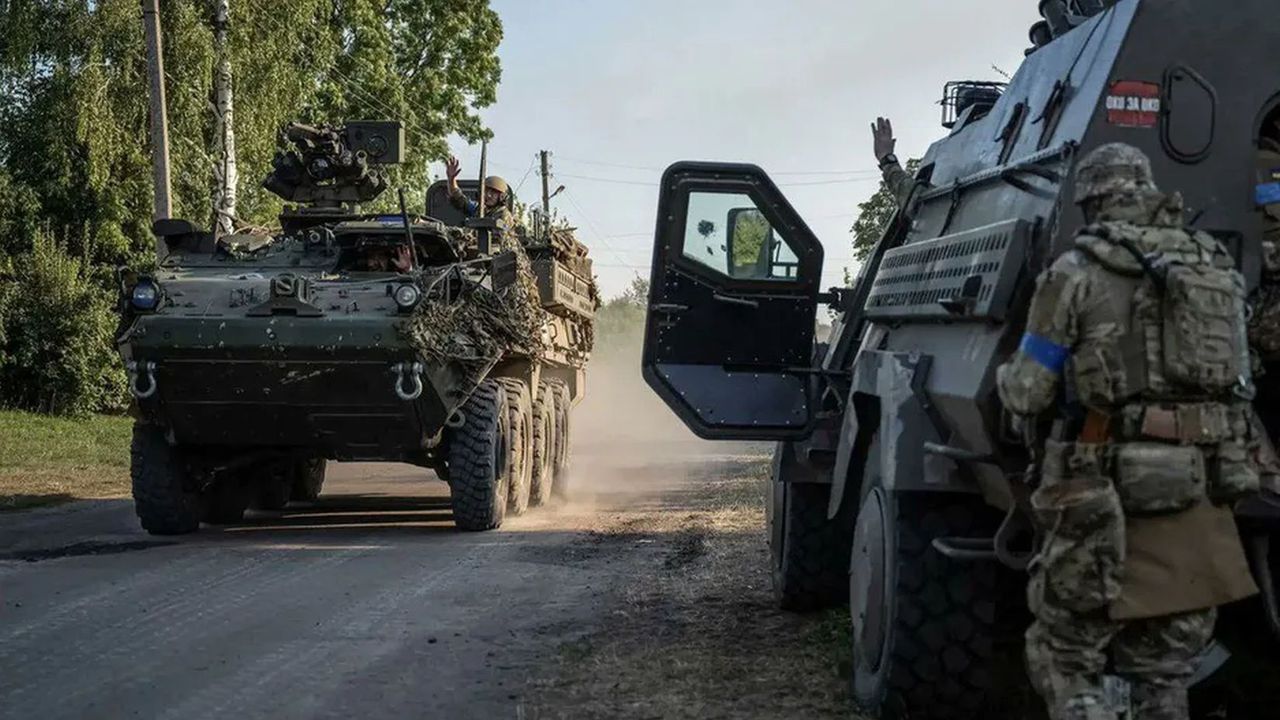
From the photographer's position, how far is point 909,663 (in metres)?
4.80

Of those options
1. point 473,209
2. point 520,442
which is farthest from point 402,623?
point 473,209

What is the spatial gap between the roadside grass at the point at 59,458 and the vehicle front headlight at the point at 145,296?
10.1 feet

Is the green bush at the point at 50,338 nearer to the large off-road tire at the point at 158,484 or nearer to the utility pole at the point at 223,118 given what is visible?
the utility pole at the point at 223,118

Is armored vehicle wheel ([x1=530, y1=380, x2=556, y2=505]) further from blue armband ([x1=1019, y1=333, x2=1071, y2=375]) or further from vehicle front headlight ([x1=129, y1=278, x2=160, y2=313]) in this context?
blue armband ([x1=1019, y1=333, x2=1071, y2=375])

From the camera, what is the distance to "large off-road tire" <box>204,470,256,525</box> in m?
11.9

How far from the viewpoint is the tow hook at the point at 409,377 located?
408 inches

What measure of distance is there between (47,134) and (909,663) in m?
22.7

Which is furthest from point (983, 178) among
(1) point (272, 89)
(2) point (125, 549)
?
(1) point (272, 89)

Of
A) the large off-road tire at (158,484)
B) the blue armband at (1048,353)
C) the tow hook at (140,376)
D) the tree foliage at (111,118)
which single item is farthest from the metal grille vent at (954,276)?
the tree foliage at (111,118)

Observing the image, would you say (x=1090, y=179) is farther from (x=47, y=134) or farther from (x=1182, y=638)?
(x=47, y=134)

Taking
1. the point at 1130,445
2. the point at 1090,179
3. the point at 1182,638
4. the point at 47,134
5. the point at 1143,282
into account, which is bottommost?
the point at 1182,638

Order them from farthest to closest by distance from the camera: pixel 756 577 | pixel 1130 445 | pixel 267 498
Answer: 1. pixel 267 498
2. pixel 756 577
3. pixel 1130 445

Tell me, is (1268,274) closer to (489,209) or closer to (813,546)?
(813,546)

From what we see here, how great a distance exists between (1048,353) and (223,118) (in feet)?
72.1
